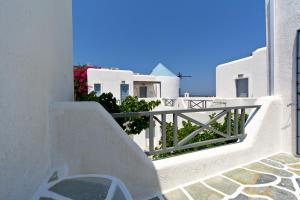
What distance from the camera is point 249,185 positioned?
295 cm

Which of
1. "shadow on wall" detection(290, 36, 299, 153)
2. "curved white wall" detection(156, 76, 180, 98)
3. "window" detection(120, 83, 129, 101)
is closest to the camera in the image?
"shadow on wall" detection(290, 36, 299, 153)

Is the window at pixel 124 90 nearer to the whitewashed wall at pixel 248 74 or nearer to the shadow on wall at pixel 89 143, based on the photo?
the whitewashed wall at pixel 248 74

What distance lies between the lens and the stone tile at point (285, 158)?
12.6ft

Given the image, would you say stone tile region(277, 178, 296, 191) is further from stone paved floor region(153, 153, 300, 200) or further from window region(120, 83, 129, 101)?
window region(120, 83, 129, 101)

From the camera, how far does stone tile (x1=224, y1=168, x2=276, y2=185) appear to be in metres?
3.06

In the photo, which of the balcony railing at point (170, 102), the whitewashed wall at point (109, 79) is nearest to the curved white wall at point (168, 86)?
the balcony railing at point (170, 102)

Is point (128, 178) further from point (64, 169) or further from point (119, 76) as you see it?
point (119, 76)

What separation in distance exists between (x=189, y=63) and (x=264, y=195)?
36.4 metres

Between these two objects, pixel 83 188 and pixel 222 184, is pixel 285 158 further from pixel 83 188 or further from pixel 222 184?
pixel 83 188

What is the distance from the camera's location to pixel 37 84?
1900 mm

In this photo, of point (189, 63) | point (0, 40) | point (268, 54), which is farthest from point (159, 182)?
point (189, 63)

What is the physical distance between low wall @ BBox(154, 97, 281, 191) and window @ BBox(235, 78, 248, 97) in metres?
10.1

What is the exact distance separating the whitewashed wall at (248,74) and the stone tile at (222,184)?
323 inches

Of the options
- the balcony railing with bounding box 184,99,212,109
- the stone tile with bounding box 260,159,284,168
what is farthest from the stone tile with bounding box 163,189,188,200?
the balcony railing with bounding box 184,99,212,109
